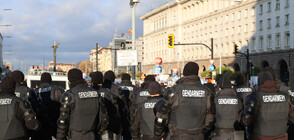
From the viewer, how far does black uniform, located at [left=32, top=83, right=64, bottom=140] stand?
9.48 m

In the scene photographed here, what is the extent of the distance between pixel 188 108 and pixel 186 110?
43 mm

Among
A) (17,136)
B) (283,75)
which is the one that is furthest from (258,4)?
(17,136)

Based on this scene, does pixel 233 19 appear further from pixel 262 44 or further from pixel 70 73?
pixel 70 73

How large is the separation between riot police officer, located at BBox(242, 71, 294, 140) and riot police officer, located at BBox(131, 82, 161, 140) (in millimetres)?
1625

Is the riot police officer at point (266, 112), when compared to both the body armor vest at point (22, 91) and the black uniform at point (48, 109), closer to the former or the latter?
the black uniform at point (48, 109)

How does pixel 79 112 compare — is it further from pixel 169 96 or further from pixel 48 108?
pixel 48 108

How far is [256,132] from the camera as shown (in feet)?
24.8

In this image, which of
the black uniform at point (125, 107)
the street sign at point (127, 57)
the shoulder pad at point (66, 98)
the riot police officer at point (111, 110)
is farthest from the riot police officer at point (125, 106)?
the street sign at point (127, 57)

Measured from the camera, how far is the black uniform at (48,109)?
9.48 meters

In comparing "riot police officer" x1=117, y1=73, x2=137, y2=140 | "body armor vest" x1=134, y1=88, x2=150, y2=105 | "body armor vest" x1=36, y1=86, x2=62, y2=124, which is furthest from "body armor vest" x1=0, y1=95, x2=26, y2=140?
"riot police officer" x1=117, y1=73, x2=137, y2=140

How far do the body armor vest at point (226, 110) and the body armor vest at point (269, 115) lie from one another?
1.22 metres

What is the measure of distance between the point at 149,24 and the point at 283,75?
2466 inches

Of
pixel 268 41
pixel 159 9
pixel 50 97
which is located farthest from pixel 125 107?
pixel 159 9

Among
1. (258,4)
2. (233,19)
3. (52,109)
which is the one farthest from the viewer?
(233,19)
